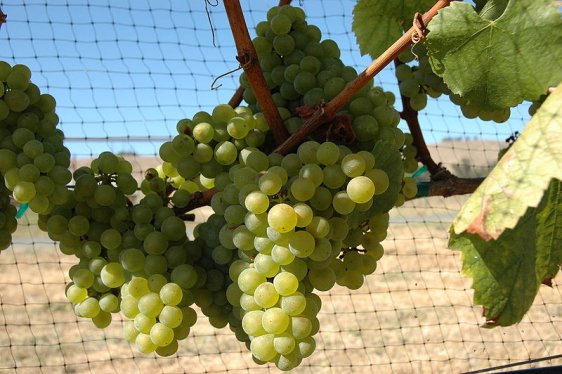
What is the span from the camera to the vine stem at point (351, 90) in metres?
0.72

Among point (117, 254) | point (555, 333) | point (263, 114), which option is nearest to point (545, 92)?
point (263, 114)

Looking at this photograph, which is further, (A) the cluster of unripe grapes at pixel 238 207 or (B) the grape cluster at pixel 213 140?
(B) the grape cluster at pixel 213 140

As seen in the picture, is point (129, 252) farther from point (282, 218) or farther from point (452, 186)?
point (452, 186)

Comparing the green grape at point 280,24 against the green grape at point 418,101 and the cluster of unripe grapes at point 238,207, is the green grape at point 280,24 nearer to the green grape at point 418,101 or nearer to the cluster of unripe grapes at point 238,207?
the cluster of unripe grapes at point 238,207

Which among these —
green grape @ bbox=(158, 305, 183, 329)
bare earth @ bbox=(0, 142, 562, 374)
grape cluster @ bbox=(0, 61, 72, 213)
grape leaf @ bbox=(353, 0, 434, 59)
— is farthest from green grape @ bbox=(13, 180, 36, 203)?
bare earth @ bbox=(0, 142, 562, 374)

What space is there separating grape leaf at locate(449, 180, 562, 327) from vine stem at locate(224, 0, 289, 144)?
32cm

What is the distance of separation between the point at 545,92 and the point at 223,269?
0.47 meters

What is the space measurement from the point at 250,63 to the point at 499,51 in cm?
29

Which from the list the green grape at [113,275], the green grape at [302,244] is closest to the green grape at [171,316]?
the green grape at [113,275]

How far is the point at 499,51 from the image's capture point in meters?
0.72

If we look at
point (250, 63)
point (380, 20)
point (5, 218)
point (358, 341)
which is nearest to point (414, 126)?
point (380, 20)

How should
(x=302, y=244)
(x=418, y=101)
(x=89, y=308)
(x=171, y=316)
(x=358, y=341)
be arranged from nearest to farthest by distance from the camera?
(x=302, y=244)
(x=171, y=316)
(x=89, y=308)
(x=418, y=101)
(x=358, y=341)

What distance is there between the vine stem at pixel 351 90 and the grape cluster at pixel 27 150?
1.05 feet

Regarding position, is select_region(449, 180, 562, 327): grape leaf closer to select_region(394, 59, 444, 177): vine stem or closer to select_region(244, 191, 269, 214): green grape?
select_region(244, 191, 269, 214): green grape
